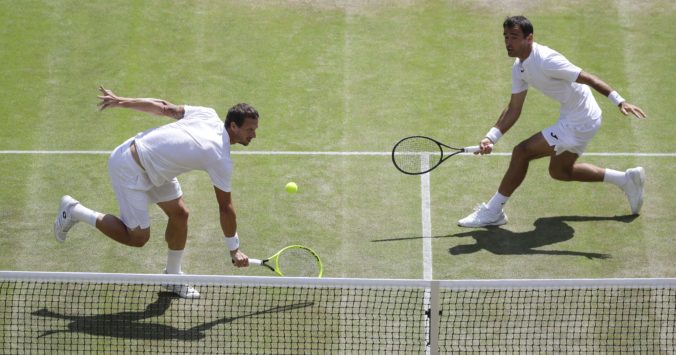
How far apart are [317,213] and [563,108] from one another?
263 cm

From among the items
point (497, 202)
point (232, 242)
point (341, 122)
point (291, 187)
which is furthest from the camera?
point (341, 122)

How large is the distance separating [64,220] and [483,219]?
3.98m

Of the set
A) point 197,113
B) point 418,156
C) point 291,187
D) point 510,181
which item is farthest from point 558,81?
point 197,113

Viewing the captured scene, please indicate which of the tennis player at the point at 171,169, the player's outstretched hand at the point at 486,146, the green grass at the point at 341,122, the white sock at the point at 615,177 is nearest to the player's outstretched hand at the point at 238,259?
the tennis player at the point at 171,169

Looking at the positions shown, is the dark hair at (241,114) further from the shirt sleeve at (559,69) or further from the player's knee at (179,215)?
the shirt sleeve at (559,69)

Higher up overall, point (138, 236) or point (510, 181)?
point (510, 181)

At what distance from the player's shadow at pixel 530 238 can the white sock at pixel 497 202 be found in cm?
21

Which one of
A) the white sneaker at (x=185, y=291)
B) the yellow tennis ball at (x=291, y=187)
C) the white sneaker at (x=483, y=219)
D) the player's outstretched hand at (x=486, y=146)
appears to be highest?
the player's outstretched hand at (x=486, y=146)

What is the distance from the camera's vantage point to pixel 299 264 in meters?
10.8

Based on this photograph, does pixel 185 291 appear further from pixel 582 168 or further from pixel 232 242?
pixel 582 168

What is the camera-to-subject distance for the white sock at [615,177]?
38.9 ft

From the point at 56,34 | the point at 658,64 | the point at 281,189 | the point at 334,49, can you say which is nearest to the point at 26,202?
the point at 281,189

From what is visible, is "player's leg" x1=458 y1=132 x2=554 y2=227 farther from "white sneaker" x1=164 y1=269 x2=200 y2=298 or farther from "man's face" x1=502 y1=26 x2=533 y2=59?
"white sneaker" x1=164 y1=269 x2=200 y2=298

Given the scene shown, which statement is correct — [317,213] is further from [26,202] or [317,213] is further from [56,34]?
[56,34]
